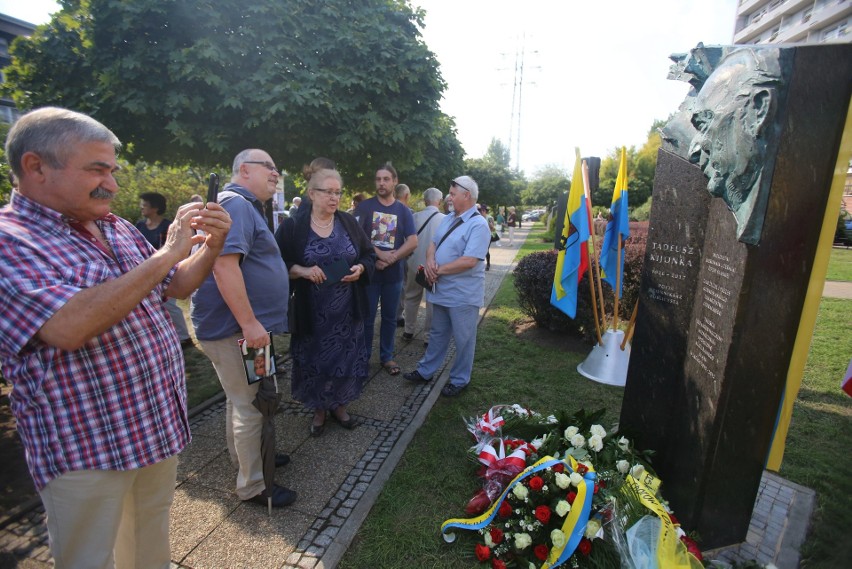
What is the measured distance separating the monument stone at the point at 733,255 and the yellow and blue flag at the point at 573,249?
5.08 feet

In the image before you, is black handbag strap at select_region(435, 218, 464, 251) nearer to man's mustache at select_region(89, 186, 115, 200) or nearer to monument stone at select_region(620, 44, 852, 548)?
monument stone at select_region(620, 44, 852, 548)

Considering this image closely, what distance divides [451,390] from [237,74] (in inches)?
149

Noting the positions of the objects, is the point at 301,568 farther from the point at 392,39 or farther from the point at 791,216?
the point at 392,39

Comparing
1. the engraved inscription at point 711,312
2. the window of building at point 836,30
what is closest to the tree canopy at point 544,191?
the window of building at point 836,30

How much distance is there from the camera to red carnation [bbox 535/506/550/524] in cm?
227

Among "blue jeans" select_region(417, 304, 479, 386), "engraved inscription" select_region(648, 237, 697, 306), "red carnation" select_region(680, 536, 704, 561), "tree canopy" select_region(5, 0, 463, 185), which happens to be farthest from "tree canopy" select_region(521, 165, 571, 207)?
"red carnation" select_region(680, 536, 704, 561)

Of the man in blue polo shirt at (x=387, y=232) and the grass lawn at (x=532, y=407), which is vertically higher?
the man in blue polo shirt at (x=387, y=232)

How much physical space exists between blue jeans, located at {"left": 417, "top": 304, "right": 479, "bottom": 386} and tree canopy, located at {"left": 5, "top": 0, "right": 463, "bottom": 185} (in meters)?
2.02

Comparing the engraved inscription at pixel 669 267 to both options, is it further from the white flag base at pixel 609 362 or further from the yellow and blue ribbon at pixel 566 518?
the white flag base at pixel 609 362

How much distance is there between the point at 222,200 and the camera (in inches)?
96.7

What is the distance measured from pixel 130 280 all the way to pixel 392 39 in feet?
14.2

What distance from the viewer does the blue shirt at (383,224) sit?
4691 mm

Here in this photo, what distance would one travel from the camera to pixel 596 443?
277 centimetres

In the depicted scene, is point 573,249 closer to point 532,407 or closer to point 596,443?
point 532,407
